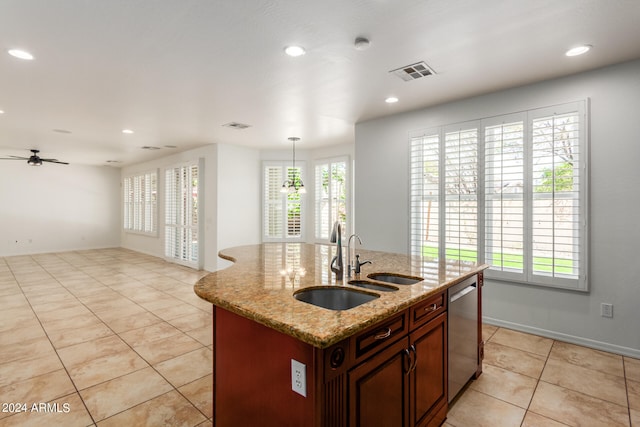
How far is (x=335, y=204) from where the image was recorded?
6.90 meters

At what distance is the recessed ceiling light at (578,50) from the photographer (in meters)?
2.67

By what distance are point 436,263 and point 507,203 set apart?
1.57m

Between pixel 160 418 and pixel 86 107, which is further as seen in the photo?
pixel 86 107

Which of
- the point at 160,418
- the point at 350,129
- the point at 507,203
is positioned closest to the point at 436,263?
the point at 507,203

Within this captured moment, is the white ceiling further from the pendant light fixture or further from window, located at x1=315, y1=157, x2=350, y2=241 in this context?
window, located at x1=315, y1=157, x2=350, y2=241

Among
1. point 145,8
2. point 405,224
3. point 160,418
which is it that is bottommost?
point 160,418

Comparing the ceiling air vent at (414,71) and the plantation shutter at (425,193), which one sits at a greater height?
the ceiling air vent at (414,71)

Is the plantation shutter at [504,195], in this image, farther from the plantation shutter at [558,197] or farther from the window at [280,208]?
the window at [280,208]

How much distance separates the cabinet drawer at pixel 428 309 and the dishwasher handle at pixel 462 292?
0.38 ft

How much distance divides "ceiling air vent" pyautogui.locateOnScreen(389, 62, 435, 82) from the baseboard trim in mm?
2880

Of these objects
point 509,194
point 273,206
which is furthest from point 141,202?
point 509,194

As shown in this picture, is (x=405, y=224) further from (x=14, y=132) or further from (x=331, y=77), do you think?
(x=14, y=132)

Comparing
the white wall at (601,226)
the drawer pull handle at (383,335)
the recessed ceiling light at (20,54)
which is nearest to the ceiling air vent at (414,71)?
the white wall at (601,226)

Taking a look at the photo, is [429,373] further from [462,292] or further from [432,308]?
[462,292]
